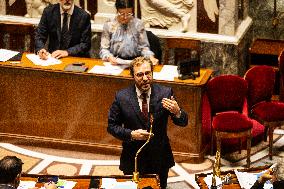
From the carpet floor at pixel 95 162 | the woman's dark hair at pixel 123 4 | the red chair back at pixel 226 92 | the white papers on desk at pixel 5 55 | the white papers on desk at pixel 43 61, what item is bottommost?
the carpet floor at pixel 95 162

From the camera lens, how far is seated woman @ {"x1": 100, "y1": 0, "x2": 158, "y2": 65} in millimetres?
7562

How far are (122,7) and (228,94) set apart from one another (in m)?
1.68

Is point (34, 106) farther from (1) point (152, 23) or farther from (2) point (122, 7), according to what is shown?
(1) point (152, 23)

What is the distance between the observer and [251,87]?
25.9ft

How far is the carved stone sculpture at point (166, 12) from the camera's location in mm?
9109

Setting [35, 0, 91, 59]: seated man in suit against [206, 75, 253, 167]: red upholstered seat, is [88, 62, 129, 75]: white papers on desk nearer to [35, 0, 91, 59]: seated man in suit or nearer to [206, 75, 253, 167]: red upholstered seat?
[35, 0, 91, 59]: seated man in suit

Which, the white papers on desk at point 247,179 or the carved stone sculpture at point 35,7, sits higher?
the carved stone sculpture at point 35,7

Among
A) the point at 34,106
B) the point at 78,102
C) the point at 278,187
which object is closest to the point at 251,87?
the point at 78,102

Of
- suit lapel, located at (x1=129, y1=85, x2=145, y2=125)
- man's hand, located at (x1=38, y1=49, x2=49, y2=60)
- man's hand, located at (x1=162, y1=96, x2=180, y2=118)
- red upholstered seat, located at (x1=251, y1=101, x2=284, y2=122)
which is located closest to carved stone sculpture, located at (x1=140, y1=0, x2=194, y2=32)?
red upholstered seat, located at (x1=251, y1=101, x2=284, y2=122)

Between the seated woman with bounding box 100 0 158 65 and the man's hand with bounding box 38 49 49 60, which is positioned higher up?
the seated woman with bounding box 100 0 158 65

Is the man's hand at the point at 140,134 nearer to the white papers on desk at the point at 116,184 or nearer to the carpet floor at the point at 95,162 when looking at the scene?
the white papers on desk at the point at 116,184

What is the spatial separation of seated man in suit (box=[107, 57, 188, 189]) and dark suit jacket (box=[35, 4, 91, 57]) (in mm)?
2614

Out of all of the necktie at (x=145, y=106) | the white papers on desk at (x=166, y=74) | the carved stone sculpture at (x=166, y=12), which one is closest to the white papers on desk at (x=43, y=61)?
the white papers on desk at (x=166, y=74)

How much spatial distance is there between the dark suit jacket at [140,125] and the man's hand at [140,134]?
2.0 inches
